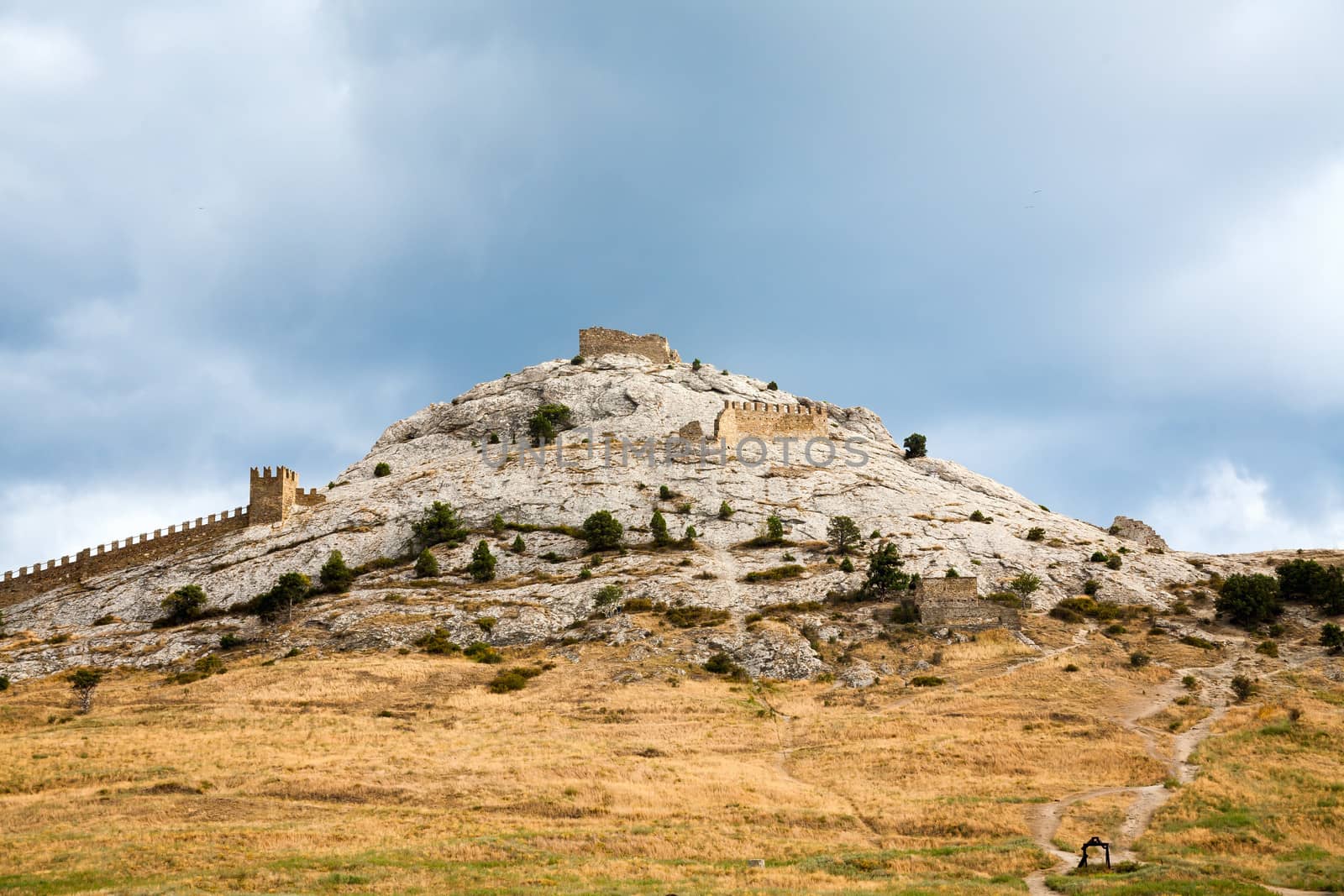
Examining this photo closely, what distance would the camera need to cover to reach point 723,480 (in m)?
88.7

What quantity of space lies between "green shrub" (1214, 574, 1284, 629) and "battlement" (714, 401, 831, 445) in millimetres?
46518

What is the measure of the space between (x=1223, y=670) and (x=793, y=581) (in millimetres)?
26930

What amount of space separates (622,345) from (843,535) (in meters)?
56.5

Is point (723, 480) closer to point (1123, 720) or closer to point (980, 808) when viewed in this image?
point (1123, 720)

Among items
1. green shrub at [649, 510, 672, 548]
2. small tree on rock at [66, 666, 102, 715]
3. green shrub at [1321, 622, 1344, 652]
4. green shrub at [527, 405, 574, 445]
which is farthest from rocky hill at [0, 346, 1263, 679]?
green shrub at [1321, 622, 1344, 652]

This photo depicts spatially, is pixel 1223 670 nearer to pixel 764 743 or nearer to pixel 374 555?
pixel 764 743

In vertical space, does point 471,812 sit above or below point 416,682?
below

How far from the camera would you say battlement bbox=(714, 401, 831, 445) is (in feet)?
320

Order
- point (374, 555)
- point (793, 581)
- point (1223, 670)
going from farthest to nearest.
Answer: point (374, 555)
point (793, 581)
point (1223, 670)

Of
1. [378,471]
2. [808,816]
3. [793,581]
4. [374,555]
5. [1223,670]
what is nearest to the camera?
[808,816]

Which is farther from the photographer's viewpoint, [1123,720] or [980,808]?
[1123,720]

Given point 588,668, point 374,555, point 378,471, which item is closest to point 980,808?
point 588,668

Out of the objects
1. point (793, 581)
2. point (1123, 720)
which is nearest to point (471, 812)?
point (1123, 720)

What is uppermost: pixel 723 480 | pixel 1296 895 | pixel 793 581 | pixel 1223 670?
pixel 723 480
